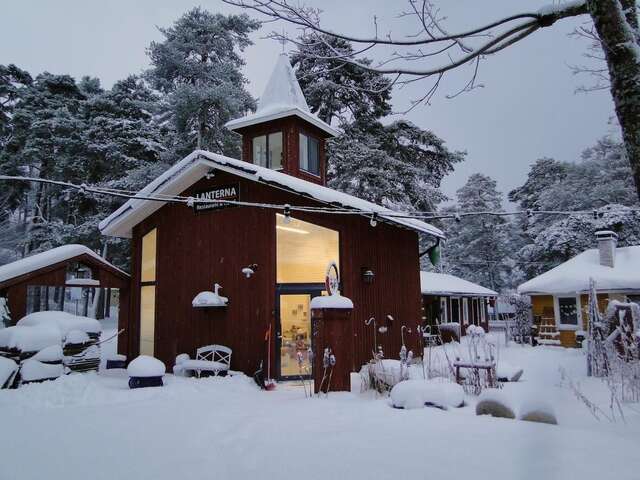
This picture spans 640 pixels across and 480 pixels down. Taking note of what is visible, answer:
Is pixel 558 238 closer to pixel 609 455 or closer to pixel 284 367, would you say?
pixel 284 367

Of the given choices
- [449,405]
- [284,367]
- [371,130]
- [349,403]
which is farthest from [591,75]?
[371,130]

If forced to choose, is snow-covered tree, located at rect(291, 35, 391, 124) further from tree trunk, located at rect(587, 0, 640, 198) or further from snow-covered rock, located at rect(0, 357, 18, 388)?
tree trunk, located at rect(587, 0, 640, 198)

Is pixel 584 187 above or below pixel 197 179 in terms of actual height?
above

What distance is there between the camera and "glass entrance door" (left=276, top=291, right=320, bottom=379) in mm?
9648

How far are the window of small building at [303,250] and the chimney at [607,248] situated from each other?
1217 cm

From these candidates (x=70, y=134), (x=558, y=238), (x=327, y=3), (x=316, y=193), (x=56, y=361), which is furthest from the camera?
A: (x=558, y=238)

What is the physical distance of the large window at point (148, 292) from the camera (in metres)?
11.8

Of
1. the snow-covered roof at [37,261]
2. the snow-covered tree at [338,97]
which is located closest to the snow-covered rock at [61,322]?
the snow-covered roof at [37,261]

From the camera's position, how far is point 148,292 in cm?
1203

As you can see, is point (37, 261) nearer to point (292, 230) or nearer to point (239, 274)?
point (239, 274)

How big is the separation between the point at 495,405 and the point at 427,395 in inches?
36.1

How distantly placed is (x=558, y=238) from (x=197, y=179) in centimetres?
2344

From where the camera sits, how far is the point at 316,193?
30.2 ft

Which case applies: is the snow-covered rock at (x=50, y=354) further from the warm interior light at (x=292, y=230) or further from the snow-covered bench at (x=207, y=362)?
the warm interior light at (x=292, y=230)
